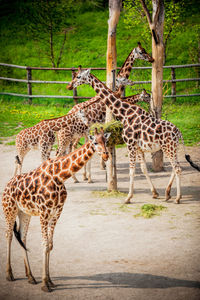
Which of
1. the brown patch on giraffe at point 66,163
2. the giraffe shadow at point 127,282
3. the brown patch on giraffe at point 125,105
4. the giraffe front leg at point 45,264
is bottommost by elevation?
the giraffe shadow at point 127,282

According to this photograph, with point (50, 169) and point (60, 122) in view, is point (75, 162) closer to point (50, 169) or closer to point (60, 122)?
point (50, 169)

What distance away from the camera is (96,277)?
18.6 feet

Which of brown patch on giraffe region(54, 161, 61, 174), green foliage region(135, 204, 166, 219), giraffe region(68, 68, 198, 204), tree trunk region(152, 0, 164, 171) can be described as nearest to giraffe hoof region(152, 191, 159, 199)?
giraffe region(68, 68, 198, 204)

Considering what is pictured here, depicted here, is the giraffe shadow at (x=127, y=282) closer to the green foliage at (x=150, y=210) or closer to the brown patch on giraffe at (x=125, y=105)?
the green foliage at (x=150, y=210)

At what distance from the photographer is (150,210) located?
7938 mm

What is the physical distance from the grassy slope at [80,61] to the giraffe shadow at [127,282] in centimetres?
790

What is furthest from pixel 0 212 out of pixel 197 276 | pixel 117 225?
pixel 197 276

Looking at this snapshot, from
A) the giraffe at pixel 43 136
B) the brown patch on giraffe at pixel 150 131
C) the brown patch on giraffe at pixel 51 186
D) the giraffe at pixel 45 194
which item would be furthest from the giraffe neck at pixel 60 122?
the brown patch on giraffe at pixel 51 186

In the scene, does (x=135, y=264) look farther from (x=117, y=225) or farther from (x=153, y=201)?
(x=153, y=201)

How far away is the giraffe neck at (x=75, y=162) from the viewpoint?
551 centimetres

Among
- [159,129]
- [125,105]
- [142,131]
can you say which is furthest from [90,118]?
[159,129]

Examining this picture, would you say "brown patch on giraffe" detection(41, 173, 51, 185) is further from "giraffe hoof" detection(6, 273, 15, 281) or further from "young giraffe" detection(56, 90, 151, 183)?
"young giraffe" detection(56, 90, 151, 183)

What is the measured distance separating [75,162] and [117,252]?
5.77ft

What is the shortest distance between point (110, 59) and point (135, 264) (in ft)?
15.6
